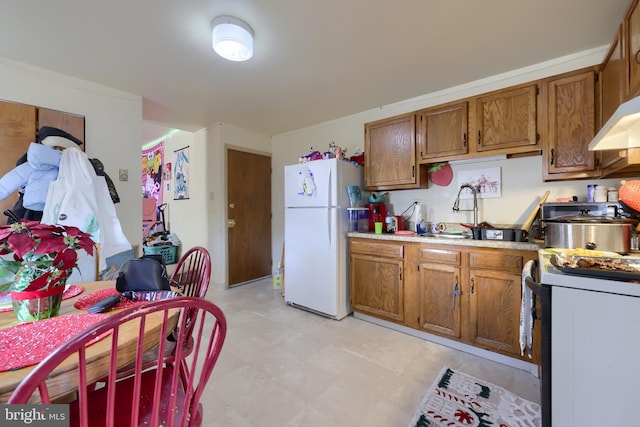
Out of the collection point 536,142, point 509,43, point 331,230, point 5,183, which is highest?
point 509,43

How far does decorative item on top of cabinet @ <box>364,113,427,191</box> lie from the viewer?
2635 mm

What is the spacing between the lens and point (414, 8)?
164 cm

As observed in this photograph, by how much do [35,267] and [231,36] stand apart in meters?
1.61

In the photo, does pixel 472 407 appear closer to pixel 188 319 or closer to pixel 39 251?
pixel 188 319

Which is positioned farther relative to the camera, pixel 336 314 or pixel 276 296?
pixel 276 296

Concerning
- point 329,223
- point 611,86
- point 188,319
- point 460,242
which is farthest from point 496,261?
point 188,319

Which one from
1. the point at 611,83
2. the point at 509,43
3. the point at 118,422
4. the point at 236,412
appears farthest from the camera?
the point at 509,43

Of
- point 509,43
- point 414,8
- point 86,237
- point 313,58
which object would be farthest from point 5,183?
point 509,43

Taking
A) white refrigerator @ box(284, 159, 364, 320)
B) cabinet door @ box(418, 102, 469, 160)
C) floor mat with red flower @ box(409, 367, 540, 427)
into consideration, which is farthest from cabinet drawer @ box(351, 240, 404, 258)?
floor mat with red flower @ box(409, 367, 540, 427)

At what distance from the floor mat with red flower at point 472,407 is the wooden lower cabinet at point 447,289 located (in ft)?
1.29

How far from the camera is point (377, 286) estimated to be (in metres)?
2.61

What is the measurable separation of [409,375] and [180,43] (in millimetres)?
2915

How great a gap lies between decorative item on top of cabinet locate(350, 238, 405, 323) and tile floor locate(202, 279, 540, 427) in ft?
0.62

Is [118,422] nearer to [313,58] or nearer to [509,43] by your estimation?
[313,58]
